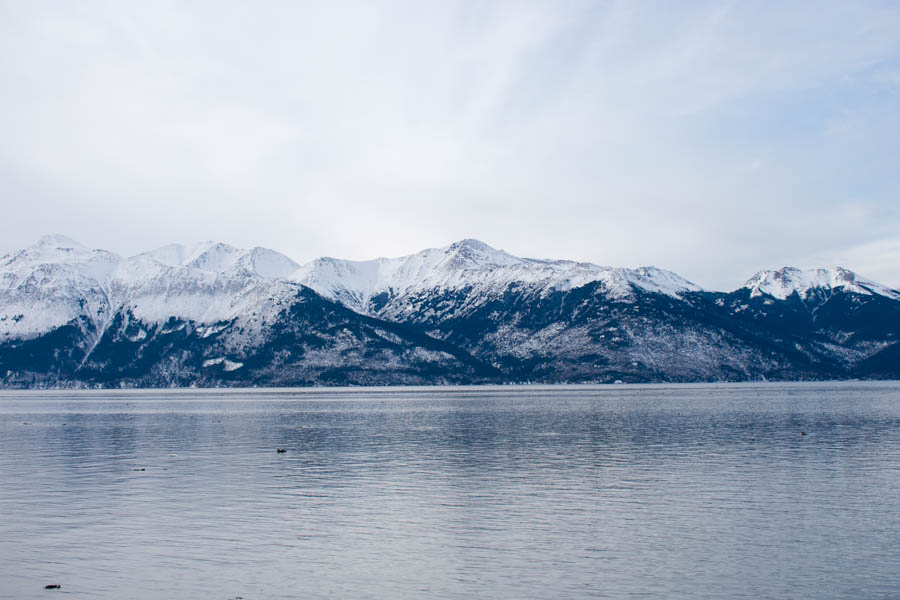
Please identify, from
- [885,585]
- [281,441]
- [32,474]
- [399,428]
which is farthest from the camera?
[399,428]

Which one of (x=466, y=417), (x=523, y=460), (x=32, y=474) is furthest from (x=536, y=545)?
(x=466, y=417)

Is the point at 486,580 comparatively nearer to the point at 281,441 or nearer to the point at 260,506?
the point at 260,506

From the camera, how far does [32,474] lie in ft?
259

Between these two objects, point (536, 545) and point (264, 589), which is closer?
point (264, 589)

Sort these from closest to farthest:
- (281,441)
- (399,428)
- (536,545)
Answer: (536,545) < (281,441) < (399,428)

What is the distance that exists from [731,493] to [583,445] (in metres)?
40.9

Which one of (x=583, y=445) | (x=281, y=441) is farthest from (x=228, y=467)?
(x=583, y=445)

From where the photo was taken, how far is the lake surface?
3797 cm

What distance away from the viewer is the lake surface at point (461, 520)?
125 ft

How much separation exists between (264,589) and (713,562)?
70.3 ft

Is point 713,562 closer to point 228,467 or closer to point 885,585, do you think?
point 885,585

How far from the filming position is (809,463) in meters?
79.0

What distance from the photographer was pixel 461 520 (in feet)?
173

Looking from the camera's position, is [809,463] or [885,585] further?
[809,463]
